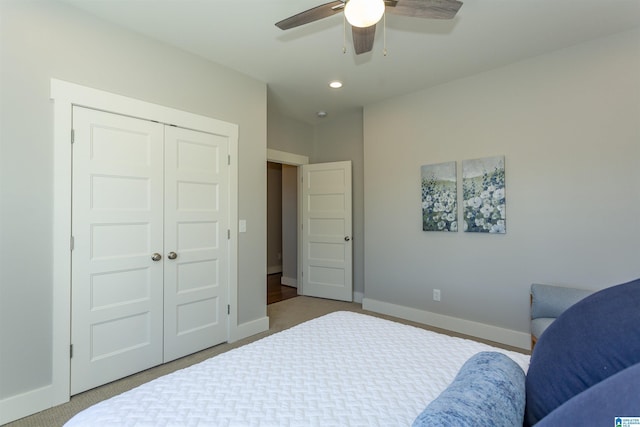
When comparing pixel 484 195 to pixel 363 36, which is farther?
pixel 484 195

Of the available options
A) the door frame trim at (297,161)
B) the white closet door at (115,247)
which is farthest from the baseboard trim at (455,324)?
the white closet door at (115,247)

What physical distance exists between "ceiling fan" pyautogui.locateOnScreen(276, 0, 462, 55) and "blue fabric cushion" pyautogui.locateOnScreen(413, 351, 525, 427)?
4.98 feet

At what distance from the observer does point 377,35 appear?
2459mm

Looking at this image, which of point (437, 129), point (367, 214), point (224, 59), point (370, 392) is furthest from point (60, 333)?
point (437, 129)

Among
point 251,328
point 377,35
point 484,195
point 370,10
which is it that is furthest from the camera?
point 251,328

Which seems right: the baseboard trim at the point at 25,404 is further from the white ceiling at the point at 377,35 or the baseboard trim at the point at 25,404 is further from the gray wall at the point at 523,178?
the gray wall at the point at 523,178

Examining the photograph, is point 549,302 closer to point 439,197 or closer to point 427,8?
point 439,197

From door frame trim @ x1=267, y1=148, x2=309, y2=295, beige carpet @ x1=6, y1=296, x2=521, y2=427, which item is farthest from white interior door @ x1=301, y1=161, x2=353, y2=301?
beige carpet @ x1=6, y1=296, x2=521, y2=427

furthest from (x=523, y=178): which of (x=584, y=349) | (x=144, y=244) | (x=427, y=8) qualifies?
(x=144, y=244)

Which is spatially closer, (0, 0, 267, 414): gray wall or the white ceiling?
(0, 0, 267, 414): gray wall

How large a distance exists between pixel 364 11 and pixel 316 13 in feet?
1.25

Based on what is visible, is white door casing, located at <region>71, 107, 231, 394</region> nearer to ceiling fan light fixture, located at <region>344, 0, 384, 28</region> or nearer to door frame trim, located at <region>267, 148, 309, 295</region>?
door frame trim, located at <region>267, 148, 309, 295</region>

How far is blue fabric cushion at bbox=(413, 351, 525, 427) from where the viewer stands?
2.41ft

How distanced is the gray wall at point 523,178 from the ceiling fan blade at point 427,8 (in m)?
1.76
